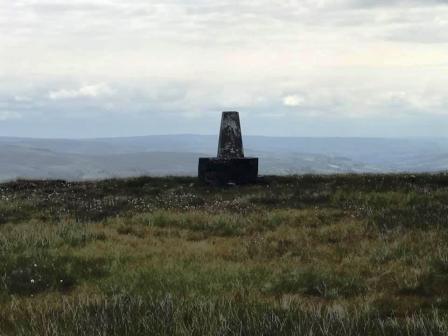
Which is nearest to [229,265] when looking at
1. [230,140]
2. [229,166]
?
[229,166]

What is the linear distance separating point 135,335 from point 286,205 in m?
15.4

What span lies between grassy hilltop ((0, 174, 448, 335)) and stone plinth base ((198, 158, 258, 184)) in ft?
15.8

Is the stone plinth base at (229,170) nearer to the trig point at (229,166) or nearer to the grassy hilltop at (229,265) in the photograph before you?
the trig point at (229,166)

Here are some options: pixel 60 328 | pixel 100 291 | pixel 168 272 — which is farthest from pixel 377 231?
pixel 60 328

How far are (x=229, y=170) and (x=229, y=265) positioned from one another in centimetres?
1744

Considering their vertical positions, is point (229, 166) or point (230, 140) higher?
point (230, 140)

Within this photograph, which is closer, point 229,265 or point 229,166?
point 229,265

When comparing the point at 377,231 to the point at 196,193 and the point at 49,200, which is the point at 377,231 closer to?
the point at 196,193

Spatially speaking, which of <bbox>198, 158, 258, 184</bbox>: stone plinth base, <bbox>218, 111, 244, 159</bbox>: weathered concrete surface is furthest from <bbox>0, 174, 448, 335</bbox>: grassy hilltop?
<bbox>218, 111, 244, 159</bbox>: weathered concrete surface

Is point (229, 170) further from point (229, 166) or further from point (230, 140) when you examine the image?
point (230, 140)

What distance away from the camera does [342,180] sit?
28047 millimetres

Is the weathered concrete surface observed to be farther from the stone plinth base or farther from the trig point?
the stone plinth base

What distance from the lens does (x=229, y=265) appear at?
34.2ft

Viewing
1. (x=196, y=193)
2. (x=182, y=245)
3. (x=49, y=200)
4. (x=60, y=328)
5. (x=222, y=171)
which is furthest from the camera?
(x=222, y=171)
